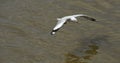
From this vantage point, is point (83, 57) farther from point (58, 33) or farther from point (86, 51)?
point (58, 33)

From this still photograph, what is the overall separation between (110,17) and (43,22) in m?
3.10

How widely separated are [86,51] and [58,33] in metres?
1.96

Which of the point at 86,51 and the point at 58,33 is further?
the point at 58,33

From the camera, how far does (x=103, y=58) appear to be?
609 inches

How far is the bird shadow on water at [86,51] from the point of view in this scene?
1544cm

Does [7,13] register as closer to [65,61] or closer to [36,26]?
[36,26]

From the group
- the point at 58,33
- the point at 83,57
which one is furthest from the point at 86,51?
the point at 58,33

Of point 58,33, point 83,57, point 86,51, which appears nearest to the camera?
point 83,57

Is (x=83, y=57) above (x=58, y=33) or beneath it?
beneath

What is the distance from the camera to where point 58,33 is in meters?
17.4

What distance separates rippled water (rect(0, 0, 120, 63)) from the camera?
1561 cm

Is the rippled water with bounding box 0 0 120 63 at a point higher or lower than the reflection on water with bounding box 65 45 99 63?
higher

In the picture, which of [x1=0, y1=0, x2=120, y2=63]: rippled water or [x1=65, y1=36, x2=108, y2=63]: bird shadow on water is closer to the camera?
[x1=65, y1=36, x2=108, y2=63]: bird shadow on water

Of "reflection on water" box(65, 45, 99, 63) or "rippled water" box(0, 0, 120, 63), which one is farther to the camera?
"rippled water" box(0, 0, 120, 63)
